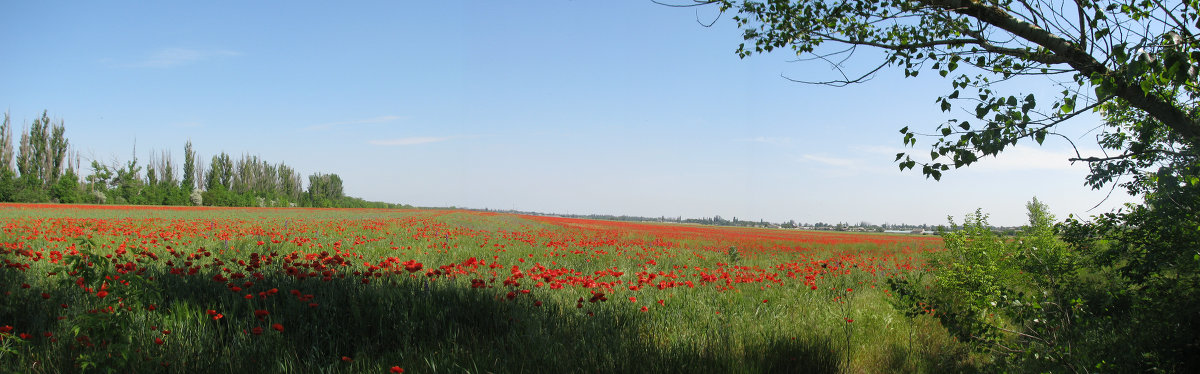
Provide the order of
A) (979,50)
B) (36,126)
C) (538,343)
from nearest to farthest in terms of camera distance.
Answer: (538,343) < (979,50) < (36,126)

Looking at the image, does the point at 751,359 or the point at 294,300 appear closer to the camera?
the point at 751,359

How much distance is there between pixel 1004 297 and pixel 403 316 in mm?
4898

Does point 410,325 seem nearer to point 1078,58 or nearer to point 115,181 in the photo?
point 1078,58

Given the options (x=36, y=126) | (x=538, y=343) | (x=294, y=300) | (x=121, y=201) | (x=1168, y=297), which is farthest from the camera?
(x=36, y=126)

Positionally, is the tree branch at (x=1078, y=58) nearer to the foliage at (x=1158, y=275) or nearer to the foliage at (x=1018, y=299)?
the foliage at (x=1158, y=275)

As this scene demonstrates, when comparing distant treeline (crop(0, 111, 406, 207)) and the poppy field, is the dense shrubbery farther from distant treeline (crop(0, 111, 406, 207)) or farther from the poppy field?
distant treeline (crop(0, 111, 406, 207))

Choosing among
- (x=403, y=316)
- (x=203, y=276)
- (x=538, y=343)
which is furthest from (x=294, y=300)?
(x=538, y=343)

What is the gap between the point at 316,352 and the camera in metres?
3.36

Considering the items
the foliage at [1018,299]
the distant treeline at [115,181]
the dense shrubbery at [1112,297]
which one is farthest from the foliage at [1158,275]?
the distant treeline at [115,181]

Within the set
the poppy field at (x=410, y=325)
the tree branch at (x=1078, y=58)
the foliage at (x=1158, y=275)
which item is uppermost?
the tree branch at (x=1078, y=58)

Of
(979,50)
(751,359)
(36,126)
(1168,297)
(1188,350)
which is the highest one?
(36,126)

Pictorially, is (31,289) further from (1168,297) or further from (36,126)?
(36,126)

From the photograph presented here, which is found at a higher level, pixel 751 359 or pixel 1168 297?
pixel 1168 297

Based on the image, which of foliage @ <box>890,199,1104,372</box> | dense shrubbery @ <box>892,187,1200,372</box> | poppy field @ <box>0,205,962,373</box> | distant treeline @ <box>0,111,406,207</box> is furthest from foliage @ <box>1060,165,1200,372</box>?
distant treeline @ <box>0,111,406,207</box>
